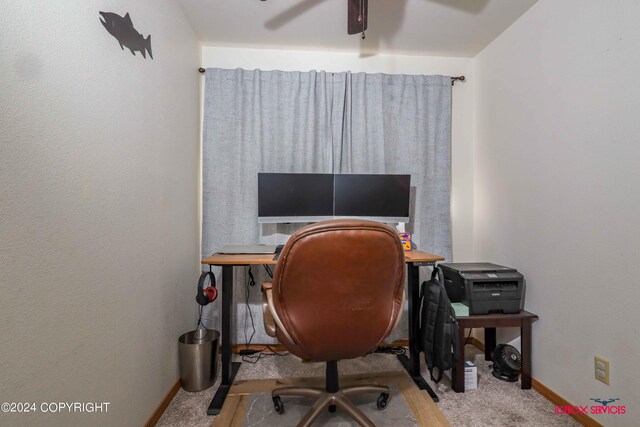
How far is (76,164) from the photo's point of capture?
101cm

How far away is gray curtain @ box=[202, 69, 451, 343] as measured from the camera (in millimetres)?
2277

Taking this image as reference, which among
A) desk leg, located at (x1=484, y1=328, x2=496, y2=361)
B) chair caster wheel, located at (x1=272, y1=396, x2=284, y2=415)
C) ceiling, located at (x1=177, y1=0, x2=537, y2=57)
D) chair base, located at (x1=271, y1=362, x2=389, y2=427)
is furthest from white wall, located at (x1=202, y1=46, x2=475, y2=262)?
chair caster wheel, located at (x1=272, y1=396, x2=284, y2=415)

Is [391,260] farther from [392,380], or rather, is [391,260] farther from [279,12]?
[279,12]

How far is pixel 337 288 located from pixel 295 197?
3.50 ft

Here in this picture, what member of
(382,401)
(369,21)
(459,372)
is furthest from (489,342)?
(369,21)

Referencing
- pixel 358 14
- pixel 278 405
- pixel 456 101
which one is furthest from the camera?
pixel 456 101

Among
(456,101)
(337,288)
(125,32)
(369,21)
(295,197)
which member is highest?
(369,21)

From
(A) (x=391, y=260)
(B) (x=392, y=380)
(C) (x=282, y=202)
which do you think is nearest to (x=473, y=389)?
(B) (x=392, y=380)

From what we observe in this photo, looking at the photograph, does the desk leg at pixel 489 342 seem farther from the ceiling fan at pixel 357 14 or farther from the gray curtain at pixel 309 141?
the ceiling fan at pixel 357 14

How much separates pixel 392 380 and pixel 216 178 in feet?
6.48

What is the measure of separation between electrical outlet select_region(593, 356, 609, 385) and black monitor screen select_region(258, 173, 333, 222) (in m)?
1.68

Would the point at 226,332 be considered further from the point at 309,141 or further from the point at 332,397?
the point at 309,141

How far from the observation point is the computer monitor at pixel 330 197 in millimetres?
2057

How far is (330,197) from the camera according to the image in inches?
82.0
